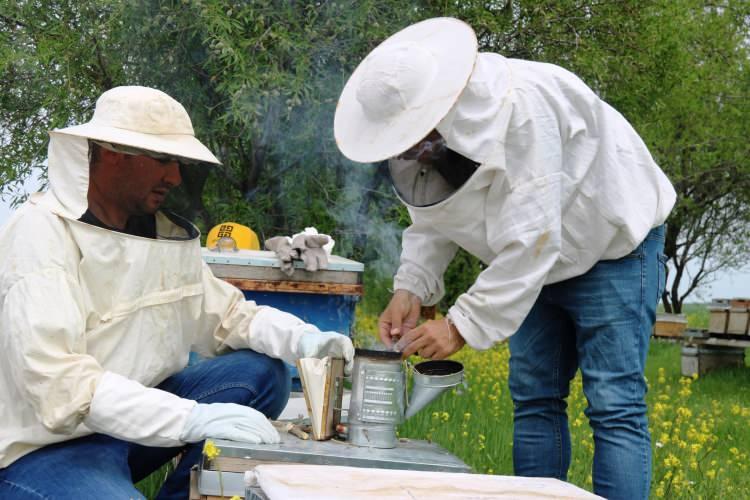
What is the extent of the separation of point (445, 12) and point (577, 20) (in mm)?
1525

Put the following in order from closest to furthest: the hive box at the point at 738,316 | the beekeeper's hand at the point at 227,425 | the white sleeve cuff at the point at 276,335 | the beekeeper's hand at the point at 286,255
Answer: the beekeeper's hand at the point at 227,425 < the white sleeve cuff at the point at 276,335 < the beekeeper's hand at the point at 286,255 < the hive box at the point at 738,316

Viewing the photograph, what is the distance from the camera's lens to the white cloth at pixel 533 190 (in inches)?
97.9

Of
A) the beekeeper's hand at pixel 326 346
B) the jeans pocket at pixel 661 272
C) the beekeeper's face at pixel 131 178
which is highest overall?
the beekeeper's face at pixel 131 178

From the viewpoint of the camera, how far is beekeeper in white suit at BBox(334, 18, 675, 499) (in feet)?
8.10

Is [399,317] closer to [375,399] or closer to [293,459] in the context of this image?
[375,399]

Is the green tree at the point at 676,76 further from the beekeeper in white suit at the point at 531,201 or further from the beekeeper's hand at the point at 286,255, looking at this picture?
the beekeeper in white suit at the point at 531,201

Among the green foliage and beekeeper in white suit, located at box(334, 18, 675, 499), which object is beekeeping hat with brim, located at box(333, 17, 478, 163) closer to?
beekeeper in white suit, located at box(334, 18, 675, 499)

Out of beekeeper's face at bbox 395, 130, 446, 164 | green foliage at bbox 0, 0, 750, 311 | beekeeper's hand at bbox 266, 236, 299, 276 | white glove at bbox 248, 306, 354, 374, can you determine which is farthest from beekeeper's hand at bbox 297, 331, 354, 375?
green foliage at bbox 0, 0, 750, 311

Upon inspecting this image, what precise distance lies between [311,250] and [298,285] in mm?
194

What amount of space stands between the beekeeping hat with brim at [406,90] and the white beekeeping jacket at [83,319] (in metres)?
0.72

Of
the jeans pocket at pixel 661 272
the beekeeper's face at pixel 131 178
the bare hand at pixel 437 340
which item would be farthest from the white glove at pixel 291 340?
A: the jeans pocket at pixel 661 272

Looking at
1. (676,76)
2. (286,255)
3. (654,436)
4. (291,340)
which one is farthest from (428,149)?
(676,76)

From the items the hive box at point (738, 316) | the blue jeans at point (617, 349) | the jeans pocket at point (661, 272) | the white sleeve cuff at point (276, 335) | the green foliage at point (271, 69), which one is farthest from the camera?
the hive box at point (738, 316)

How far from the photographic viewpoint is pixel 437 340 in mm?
2641
